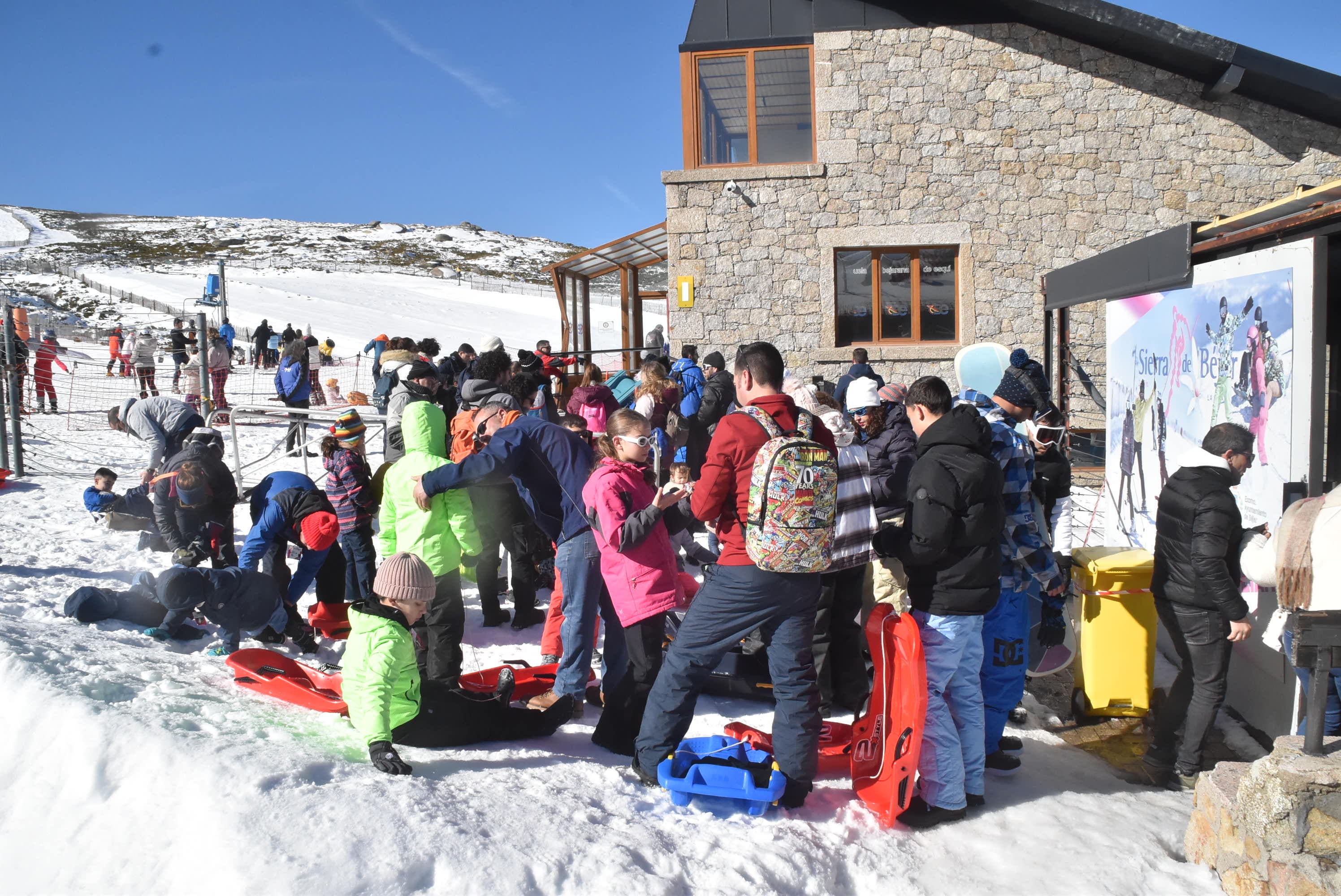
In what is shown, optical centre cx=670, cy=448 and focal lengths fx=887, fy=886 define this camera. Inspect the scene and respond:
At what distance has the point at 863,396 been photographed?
5.33 m

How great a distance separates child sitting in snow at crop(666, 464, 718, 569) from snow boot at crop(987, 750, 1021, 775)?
1.54 metres

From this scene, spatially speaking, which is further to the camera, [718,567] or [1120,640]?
[1120,640]

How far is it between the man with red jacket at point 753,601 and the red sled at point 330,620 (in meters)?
3.03

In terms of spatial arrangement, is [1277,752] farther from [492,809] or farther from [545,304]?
[545,304]

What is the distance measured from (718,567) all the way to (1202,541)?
203 centimetres

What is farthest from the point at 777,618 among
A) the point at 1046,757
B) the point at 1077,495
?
the point at 1077,495

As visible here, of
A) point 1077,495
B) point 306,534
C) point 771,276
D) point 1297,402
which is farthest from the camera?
point 771,276

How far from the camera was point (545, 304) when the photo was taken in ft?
161

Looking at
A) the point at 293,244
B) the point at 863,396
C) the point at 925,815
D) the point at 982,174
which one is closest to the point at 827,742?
the point at 925,815

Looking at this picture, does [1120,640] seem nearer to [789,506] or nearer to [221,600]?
[789,506]

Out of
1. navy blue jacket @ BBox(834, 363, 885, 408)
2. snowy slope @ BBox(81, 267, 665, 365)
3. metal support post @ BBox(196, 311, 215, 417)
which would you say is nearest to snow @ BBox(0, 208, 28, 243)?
snowy slope @ BBox(81, 267, 665, 365)

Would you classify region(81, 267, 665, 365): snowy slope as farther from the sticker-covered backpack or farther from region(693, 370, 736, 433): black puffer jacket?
the sticker-covered backpack

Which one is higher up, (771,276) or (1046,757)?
(771,276)

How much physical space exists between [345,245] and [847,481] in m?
104
